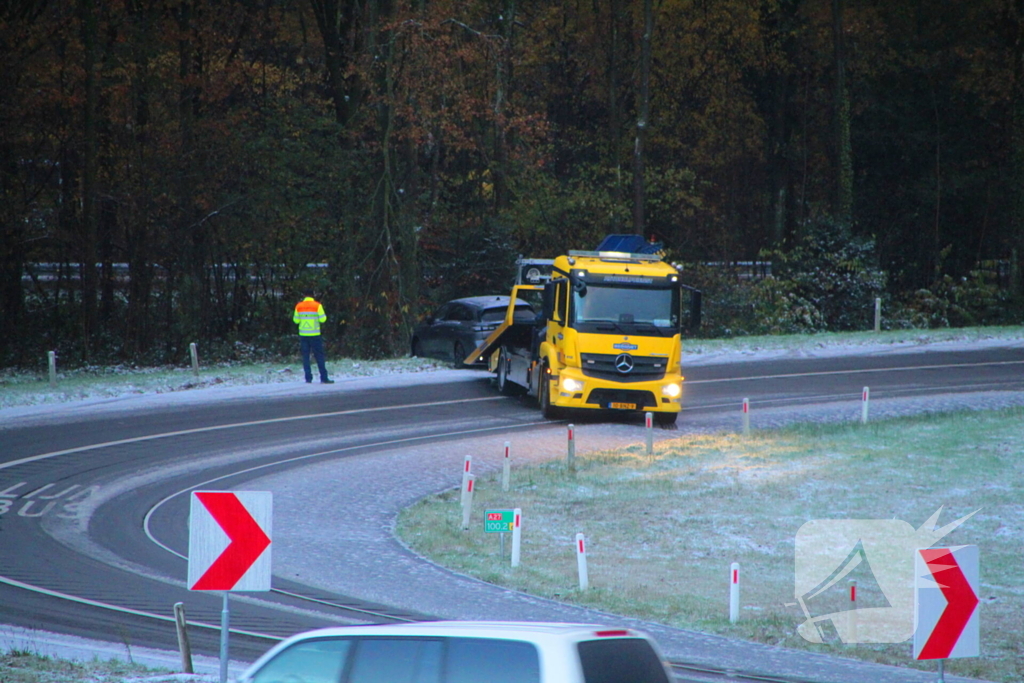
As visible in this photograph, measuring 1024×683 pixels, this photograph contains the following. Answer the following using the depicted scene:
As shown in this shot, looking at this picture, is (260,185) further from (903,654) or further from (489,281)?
(903,654)

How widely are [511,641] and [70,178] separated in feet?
Answer: 116

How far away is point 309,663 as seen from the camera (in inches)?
207

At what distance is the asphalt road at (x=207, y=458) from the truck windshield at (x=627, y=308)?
87.7 inches

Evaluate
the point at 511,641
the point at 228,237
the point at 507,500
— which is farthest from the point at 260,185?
the point at 511,641

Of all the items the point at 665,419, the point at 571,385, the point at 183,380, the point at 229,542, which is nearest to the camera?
the point at 229,542

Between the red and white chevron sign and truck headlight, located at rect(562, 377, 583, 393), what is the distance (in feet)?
42.7

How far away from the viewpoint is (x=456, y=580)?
1184cm

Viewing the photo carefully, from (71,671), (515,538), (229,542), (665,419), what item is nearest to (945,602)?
(229,542)

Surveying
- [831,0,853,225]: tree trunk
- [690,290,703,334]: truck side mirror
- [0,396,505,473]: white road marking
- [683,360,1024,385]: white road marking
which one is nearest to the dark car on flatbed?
[0,396,505,473]: white road marking

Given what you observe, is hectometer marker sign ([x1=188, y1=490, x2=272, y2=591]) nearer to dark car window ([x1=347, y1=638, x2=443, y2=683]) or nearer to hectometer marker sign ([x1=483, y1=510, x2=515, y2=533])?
dark car window ([x1=347, y1=638, x2=443, y2=683])

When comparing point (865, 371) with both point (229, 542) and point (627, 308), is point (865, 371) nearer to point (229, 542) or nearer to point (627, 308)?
point (627, 308)

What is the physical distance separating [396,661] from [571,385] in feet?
50.8

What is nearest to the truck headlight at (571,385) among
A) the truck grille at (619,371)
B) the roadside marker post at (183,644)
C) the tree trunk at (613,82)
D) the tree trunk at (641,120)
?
the truck grille at (619,371)

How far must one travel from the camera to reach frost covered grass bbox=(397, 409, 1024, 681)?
11.1 metres
